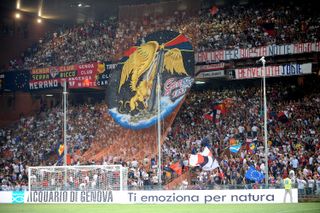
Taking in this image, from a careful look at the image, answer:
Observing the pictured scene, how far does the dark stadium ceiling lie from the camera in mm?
66500

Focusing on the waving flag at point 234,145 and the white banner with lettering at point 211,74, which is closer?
the waving flag at point 234,145

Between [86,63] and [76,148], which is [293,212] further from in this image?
[86,63]

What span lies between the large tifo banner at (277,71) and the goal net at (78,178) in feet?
46.8

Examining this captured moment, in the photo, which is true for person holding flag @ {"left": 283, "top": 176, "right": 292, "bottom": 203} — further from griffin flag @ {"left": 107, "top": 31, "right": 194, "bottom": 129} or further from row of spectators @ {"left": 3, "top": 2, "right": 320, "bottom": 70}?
row of spectators @ {"left": 3, "top": 2, "right": 320, "bottom": 70}

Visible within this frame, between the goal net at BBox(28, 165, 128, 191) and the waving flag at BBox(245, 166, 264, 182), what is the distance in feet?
25.4

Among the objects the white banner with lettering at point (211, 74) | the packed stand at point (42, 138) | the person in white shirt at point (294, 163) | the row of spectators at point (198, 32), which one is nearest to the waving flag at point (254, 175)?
the person in white shirt at point (294, 163)

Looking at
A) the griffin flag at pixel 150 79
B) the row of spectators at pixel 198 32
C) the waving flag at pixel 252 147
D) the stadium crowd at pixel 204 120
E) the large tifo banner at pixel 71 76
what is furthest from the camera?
the large tifo banner at pixel 71 76

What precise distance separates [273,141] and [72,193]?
1412 cm

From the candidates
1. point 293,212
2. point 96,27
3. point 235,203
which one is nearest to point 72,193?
point 235,203

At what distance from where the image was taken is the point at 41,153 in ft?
177

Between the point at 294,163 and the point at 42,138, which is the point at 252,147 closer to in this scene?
the point at 294,163

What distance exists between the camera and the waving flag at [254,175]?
129ft

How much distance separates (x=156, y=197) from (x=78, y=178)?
693 cm

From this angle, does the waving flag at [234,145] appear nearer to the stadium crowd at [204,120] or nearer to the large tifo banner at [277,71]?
the stadium crowd at [204,120]
